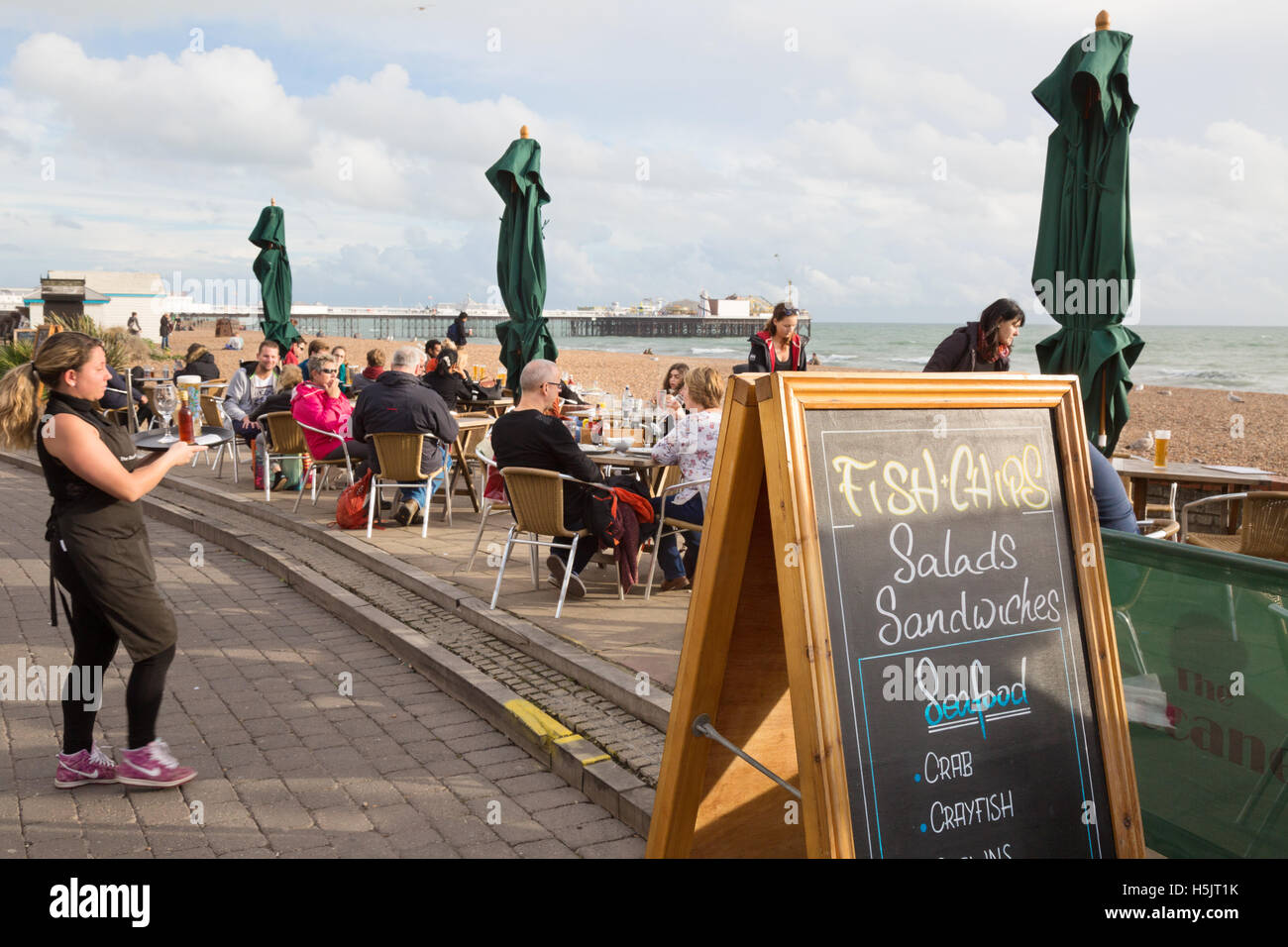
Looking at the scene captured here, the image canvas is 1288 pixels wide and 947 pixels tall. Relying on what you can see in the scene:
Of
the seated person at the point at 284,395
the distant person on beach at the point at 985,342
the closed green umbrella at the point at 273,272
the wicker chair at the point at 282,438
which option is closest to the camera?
the distant person on beach at the point at 985,342

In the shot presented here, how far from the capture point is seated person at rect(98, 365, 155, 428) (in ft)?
42.3

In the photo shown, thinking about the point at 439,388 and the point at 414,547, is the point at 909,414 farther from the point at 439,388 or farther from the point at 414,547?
Result: the point at 439,388

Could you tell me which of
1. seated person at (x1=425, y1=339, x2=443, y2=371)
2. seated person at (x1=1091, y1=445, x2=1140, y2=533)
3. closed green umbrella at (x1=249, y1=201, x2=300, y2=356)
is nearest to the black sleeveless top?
seated person at (x1=1091, y1=445, x2=1140, y2=533)

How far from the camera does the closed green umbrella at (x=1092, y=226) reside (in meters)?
Answer: 5.07

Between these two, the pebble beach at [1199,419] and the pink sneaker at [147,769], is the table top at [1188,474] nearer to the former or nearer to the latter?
the pebble beach at [1199,419]

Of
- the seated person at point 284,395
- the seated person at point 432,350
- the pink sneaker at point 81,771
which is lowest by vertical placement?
the pink sneaker at point 81,771

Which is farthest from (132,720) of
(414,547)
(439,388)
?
(439,388)

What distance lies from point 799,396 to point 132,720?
2.91 m

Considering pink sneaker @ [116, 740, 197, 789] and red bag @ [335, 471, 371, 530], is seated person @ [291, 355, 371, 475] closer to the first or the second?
red bag @ [335, 471, 371, 530]

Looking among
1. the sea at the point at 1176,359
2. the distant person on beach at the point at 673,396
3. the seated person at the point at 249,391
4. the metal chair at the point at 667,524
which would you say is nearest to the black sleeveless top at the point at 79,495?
the metal chair at the point at 667,524

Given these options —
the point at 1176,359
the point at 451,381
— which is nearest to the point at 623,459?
the point at 451,381

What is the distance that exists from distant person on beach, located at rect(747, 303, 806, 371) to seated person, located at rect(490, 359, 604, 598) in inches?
86.3

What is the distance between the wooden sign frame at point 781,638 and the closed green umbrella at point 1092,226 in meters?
2.70
